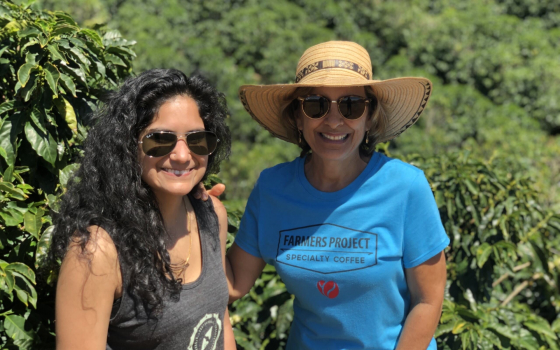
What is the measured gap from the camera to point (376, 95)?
221 cm

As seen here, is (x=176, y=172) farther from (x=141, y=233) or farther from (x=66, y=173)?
(x=66, y=173)

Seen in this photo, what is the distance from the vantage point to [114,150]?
6.08 feet

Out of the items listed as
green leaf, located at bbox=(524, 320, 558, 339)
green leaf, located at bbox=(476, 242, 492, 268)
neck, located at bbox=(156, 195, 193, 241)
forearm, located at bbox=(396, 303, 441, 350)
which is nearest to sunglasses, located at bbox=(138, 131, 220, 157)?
neck, located at bbox=(156, 195, 193, 241)

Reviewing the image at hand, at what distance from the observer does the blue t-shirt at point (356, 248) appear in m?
2.00

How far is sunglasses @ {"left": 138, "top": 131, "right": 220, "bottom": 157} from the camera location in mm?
1857

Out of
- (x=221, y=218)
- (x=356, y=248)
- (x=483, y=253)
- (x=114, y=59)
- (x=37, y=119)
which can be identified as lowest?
(x=483, y=253)

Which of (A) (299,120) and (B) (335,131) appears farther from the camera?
(A) (299,120)

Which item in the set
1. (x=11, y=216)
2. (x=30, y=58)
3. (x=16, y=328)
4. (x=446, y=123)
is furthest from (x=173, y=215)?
(x=446, y=123)

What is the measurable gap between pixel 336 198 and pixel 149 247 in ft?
2.17

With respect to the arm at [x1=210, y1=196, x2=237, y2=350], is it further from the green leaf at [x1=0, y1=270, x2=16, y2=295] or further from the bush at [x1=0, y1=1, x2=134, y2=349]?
the green leaf at [x1=0, y1=270, x2=16, y2=295]

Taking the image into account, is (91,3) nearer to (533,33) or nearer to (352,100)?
(533,33)

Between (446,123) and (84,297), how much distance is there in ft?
27.2

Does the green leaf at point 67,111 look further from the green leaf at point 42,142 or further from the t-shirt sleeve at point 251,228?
the t-shirt sleeve at point 251,228

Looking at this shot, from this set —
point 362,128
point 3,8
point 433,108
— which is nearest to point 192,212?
point 362,128
